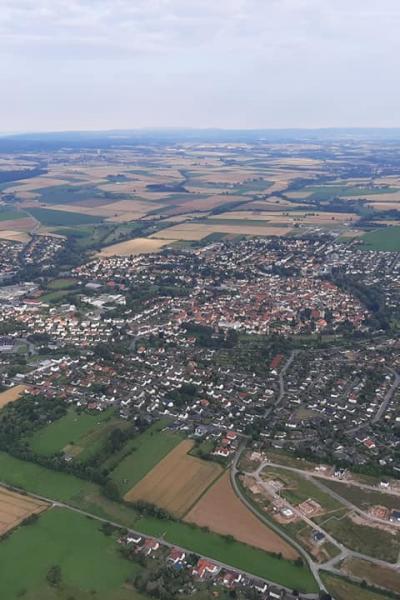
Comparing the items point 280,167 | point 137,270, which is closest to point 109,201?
point 137,270

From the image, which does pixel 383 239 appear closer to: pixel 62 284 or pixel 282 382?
pixel 62 284

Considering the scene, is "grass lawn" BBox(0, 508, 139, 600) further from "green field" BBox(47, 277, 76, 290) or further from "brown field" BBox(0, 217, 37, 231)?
"brown field" BBox(0, 217, 37, 231)

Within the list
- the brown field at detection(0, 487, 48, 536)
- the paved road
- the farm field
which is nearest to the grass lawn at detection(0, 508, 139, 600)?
the brown field at detection(0, 487, 48, 536)

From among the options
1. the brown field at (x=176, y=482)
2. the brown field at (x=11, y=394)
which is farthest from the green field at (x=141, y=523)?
the brown field at (x=11, y=394)

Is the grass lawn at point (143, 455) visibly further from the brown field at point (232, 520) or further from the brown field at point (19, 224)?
the brown field at point (19, 224)

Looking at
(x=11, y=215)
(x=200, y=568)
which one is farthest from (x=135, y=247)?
(x=200, y=568)

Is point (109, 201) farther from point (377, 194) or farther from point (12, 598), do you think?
point (12, 598)
